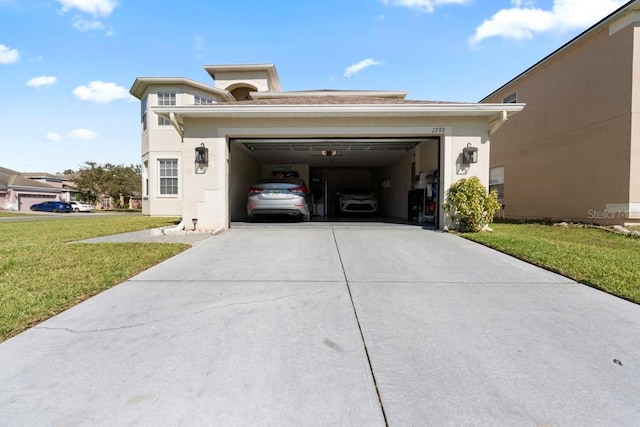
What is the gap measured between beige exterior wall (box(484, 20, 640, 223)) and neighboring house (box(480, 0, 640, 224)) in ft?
0.09

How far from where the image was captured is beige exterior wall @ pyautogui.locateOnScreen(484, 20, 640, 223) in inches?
354

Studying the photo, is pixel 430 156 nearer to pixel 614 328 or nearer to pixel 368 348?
pixel 614 328

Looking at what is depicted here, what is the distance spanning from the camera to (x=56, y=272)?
4176 millimetres

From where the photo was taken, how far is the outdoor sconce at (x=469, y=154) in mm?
7906

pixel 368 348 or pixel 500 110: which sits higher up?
pixel 500 110

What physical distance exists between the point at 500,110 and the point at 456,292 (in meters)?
5.86

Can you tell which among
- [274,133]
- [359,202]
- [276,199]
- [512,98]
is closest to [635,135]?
[512,98]

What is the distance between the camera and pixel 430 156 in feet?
33.0

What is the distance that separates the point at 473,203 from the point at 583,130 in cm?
598

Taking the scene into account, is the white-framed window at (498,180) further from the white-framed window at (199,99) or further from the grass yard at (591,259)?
the white-framed window at (199,99)

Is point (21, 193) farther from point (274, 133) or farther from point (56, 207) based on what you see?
point (274, 133)

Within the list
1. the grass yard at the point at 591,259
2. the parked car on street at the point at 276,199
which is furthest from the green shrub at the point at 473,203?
the parked car on street at the point at 276,199

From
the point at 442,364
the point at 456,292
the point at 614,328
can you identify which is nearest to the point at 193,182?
the point at 456,292

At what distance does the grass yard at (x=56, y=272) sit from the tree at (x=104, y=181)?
40091 mm
